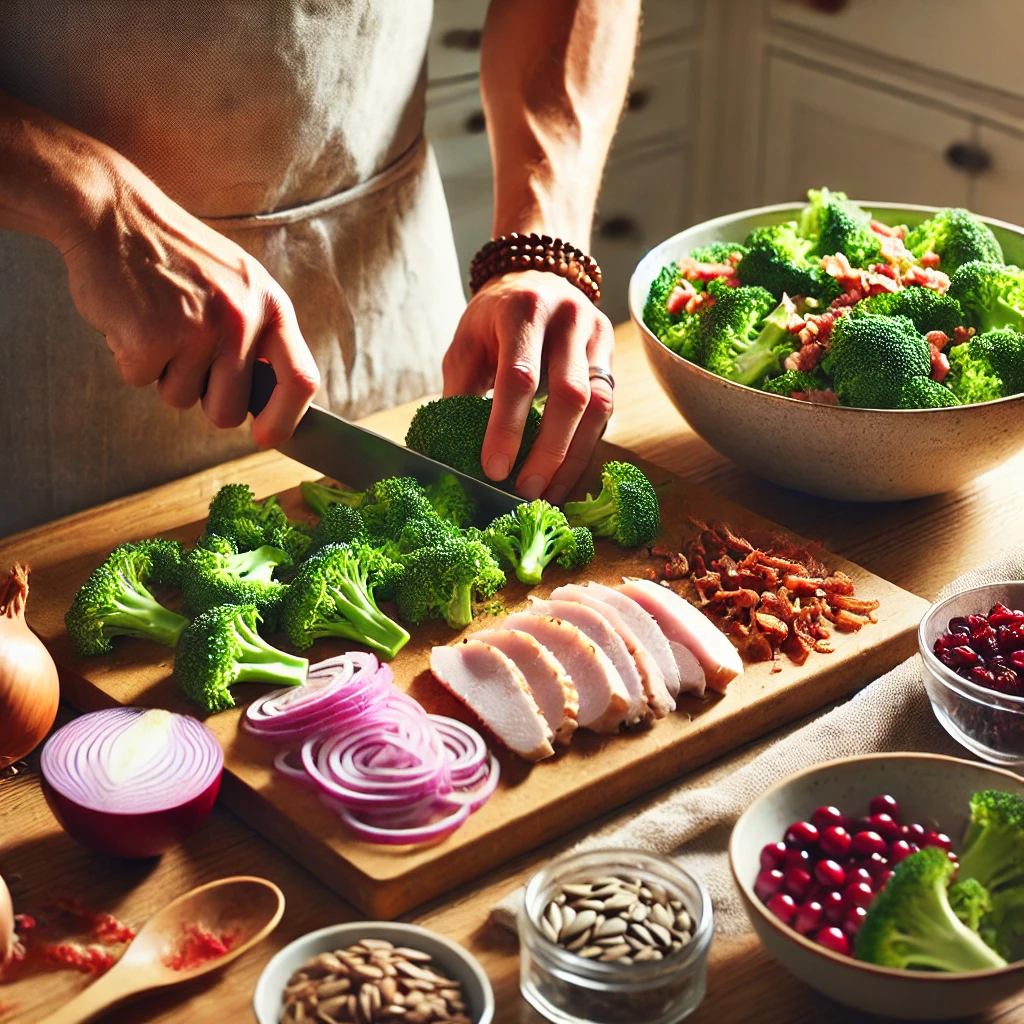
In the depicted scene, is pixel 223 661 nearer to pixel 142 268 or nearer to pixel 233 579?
pixel 233 579

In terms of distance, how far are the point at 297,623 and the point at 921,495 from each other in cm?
113

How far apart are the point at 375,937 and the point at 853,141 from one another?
4151 mm

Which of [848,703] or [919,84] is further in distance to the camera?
[919,84]

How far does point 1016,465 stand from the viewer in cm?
254

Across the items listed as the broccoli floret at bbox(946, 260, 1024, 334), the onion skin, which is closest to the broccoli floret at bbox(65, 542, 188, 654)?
the onion skin

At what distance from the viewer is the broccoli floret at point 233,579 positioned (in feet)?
6.56

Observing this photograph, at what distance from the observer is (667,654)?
1864 mm

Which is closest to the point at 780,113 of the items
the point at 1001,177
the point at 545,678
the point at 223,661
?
the point at 1001,177

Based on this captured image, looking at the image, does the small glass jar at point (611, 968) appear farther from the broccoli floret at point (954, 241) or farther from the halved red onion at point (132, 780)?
the broccoli floret at point (954, 241)

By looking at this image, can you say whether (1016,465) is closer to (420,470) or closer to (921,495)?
(921,495)

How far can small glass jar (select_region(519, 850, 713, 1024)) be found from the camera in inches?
51.6

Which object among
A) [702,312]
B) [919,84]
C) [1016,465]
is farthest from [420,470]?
[919,84]

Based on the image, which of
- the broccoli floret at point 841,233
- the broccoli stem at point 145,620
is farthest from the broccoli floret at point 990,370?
the broccoli stem at point 145,620

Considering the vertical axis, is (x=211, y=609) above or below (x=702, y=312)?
below
